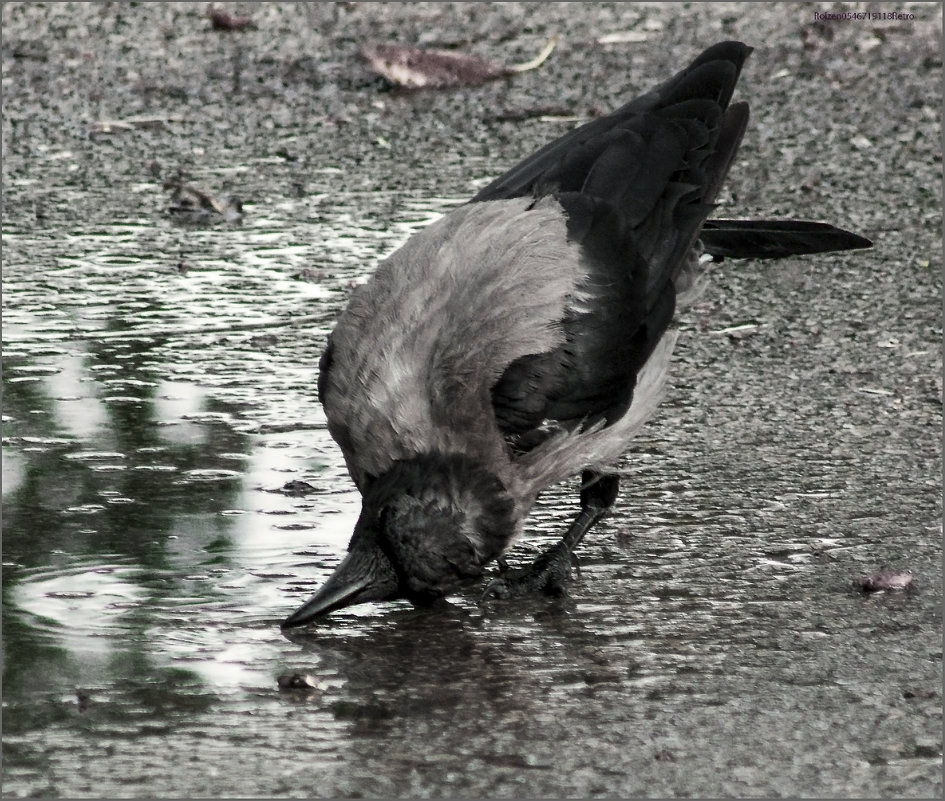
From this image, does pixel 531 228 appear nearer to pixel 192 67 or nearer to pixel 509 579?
pixel 509 579

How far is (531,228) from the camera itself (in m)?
4.61

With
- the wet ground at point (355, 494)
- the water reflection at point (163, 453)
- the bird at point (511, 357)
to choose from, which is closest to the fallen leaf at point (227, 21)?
the wet ground at point (355, 494)

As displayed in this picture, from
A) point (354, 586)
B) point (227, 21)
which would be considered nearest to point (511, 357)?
point (354, 586)

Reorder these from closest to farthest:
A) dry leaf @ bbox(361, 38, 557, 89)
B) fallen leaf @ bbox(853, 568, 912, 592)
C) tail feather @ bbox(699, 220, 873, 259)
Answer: fallen leaf @ bbox(853, 568, 912, 592), tail feather @ bbox(699, 220, 873, 259), dry leaf @ bbox(361, 38, 557, 89)

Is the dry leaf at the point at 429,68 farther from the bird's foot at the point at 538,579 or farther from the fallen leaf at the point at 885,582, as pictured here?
the fallen leaf at the point at 885,582

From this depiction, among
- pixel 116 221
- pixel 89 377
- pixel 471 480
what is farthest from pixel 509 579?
pixel 116 221

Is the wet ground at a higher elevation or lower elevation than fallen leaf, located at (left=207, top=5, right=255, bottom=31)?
lower

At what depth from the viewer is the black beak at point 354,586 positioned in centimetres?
394

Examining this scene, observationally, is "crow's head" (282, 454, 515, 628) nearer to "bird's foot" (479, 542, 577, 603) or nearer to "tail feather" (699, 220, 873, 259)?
"bird's foot" (479, 542, 577, 603)

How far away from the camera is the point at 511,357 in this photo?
4.27 meters

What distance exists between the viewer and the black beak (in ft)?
12.9

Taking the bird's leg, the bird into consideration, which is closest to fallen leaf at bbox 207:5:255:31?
the bird

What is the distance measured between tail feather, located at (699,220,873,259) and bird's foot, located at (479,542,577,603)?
1485 millimetres

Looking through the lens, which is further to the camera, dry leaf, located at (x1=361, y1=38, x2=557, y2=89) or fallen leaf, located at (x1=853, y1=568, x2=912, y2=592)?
dry leaf, located at (x1=361, y1=38, x2=557, y2=89)
